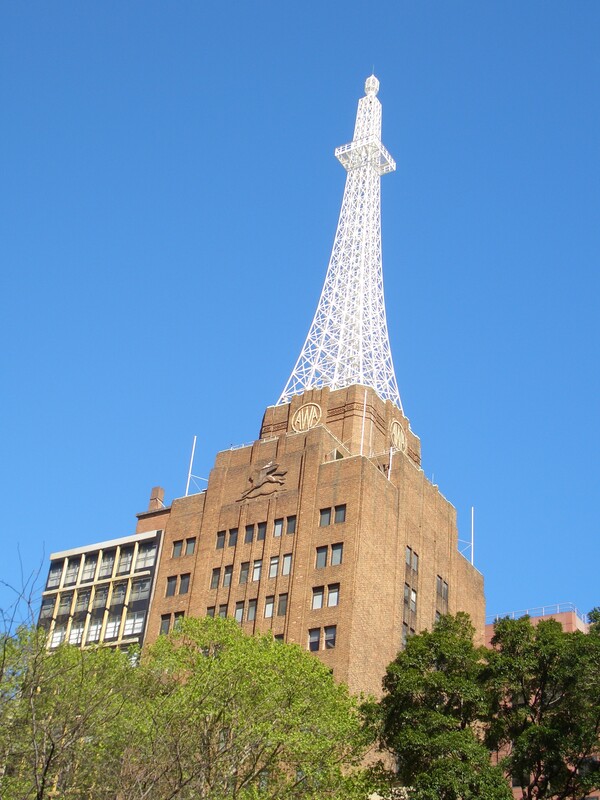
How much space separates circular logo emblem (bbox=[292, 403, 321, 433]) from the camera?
90.2 m

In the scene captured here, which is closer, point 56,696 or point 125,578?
point 56,696

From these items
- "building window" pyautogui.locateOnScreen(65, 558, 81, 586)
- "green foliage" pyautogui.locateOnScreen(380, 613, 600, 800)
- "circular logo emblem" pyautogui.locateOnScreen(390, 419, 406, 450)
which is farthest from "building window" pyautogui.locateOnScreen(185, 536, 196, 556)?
"green foliage" pyautogui.locateOnScreen(380, 613, 600, 800)

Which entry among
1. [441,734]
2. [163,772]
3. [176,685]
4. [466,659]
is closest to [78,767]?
[163,772]

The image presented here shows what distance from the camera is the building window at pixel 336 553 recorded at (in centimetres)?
7681

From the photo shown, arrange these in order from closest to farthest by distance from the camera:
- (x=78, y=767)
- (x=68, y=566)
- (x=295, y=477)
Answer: (x=78, y=767), (x=295, y=477), (x=68, y=566)

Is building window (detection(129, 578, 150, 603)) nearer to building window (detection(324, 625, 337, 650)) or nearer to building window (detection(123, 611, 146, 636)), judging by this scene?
building window (detection(123, 611, 146, 636))

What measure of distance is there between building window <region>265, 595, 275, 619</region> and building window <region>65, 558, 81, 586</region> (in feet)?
63.6

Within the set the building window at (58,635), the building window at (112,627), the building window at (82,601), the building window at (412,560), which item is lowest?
the building window at (112,627)

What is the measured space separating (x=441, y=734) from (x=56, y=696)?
56.6 ft

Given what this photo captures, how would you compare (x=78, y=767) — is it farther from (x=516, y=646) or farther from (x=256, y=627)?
(x=256, y=627)

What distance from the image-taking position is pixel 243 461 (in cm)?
8694

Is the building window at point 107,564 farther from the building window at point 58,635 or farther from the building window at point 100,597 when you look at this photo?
the building window at point 58,635

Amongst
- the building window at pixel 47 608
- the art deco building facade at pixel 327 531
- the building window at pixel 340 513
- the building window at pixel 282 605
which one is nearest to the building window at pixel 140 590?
the art deco building facade at pixel 327 531

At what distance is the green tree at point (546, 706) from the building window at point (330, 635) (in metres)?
19.6
